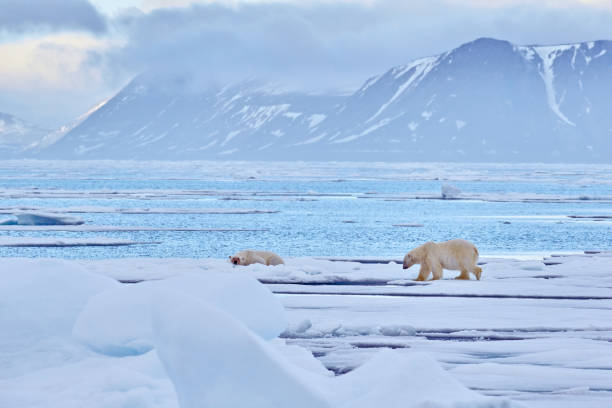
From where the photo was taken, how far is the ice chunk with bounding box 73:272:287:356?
521 cm

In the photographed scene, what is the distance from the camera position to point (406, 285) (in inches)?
445

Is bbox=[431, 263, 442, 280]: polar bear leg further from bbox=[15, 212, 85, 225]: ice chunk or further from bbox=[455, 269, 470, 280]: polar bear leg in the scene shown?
bbox=[15, 212, 85, 225]: ice chunk

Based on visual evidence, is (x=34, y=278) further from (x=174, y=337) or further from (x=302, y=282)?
(x=302, y=282)

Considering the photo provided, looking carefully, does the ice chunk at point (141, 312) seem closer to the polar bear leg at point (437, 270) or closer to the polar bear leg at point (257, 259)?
the polar bear leg at point (437, 270)

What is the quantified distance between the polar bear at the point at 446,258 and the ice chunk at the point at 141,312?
19.3 ft

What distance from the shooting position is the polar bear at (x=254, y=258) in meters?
13.2

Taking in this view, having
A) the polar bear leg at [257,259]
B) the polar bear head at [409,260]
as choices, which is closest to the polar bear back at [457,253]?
the polar bear head at [409,260]

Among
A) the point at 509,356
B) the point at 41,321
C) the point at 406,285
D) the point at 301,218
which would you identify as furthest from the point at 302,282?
the point at 301,218

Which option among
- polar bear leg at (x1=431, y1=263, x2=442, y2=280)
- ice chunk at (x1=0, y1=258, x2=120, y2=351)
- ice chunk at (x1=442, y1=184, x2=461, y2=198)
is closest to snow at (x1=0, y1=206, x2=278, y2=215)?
ice chunk at (x1=442, y1=184, x2=461, y2=198)

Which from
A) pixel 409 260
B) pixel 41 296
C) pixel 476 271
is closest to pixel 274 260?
pixel 409 260

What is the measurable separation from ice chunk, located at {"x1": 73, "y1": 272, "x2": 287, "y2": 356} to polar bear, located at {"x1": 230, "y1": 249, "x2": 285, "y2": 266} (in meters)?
6.98

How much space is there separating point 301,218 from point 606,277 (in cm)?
1670

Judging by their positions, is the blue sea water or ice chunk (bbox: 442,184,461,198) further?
ice chunk (bbox: 442,184,461,198)

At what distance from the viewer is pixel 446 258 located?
1176cm
